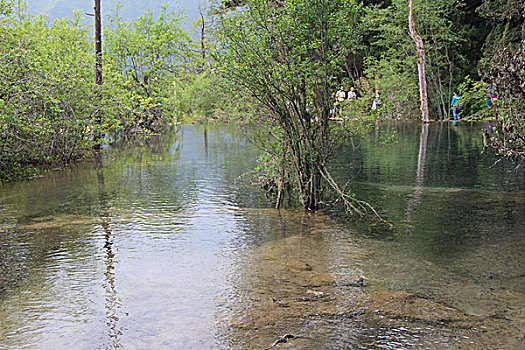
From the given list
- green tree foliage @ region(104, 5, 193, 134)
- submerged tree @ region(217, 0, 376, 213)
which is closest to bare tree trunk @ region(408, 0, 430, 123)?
green tree foliage @ region(104, 5, 193, 134)

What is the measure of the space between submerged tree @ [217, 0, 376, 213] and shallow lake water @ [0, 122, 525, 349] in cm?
118

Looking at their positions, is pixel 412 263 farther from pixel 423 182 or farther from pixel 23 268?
pixel 423 182

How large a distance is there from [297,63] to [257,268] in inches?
142

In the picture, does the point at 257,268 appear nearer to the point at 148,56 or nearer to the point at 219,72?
the point at 219,72

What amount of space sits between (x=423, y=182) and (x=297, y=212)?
152 inches

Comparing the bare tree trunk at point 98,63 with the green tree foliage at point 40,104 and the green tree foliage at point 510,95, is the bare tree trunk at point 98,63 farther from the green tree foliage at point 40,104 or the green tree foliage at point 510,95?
the green tree foliage at point 510,95

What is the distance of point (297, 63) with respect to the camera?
821cm

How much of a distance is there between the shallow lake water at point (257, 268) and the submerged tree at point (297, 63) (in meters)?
1.18

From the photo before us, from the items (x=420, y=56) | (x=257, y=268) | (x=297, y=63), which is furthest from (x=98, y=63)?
(x=420, y=56)

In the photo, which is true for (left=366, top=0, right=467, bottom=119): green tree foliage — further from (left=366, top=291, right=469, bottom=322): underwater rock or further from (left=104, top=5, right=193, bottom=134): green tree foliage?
(left=366, top=291, right=469, bottom=322): underwater rock

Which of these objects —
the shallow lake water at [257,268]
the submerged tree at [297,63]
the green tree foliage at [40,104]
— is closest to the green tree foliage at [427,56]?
the green tree foliage at [40,104]

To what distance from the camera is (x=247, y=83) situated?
27.7ft


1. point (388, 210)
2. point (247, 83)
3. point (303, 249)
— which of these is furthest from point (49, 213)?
point (388, 210)

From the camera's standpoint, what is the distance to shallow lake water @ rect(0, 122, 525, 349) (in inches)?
170
